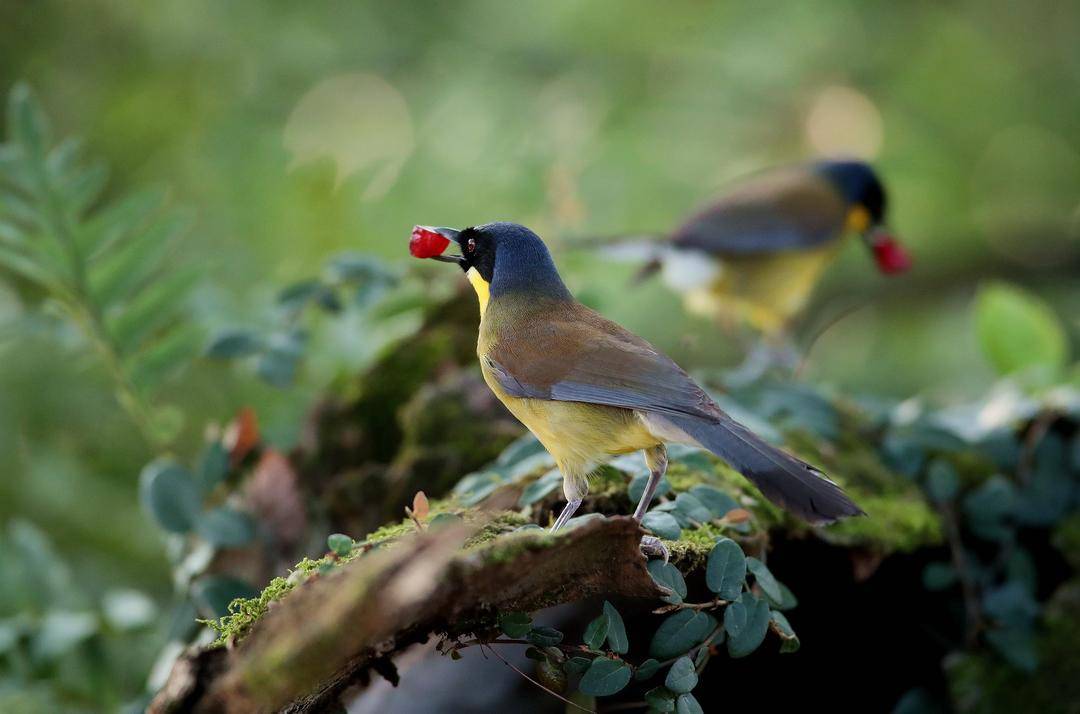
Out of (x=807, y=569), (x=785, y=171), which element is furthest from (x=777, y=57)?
(x=807, y=569)

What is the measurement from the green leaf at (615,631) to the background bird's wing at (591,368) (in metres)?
0.36

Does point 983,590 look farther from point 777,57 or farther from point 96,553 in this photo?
point 777,57

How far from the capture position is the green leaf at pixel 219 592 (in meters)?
1.95

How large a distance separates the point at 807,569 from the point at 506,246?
0.75 meters

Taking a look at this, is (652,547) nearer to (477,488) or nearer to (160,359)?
(477,488)

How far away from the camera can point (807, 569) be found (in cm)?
184

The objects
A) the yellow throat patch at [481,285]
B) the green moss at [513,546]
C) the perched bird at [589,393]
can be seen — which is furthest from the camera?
the yellow throat patch at [481,285]

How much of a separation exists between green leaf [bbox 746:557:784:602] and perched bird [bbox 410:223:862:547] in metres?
0.09

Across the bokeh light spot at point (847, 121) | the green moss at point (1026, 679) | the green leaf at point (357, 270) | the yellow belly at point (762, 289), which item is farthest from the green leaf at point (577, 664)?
the bokeh light spot at point (847, 121)

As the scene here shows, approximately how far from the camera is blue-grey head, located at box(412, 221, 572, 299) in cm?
196

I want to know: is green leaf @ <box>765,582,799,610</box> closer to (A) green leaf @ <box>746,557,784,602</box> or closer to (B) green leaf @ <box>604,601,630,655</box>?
(A) green leaf @ <box>746,557,784,602</box>

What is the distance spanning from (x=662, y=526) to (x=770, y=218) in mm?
2688

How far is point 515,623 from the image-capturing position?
1281 millimetres

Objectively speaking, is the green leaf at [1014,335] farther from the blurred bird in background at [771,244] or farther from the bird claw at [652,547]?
the bird claw at [652,547]
